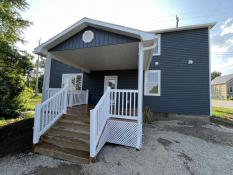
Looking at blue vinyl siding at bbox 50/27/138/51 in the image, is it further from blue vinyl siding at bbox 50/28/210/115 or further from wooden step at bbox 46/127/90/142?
blue vinyl siding at bbox 50/28/210/115

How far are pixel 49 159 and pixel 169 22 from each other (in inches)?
713

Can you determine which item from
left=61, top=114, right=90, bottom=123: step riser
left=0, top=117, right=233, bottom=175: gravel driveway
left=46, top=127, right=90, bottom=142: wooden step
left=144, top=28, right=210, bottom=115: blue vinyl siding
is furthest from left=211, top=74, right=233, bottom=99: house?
left=46, top=127, right=90, bottom=142: wooden step

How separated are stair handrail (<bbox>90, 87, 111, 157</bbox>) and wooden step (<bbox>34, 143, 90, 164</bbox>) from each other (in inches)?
10.9

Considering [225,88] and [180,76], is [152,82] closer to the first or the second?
[180,76]

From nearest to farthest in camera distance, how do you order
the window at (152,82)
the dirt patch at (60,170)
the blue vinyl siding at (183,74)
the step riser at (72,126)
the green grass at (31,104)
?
the dirt patch at (60,170) < the step riser at (72,126) < the blue vinyl siding at (183,74) < the window at (152,82) < the green grass at (31,104)

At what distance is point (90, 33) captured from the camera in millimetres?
4680

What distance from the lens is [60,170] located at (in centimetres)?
296

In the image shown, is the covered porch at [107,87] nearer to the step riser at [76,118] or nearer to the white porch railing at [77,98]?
the white porch railing at [77,98]

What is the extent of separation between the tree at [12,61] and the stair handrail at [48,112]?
3.85 m

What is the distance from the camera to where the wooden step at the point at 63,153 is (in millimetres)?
3319

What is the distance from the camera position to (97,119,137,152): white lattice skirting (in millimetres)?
4164

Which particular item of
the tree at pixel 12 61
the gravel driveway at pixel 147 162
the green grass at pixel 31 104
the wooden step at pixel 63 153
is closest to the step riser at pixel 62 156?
the wooden step at pixel 63 153

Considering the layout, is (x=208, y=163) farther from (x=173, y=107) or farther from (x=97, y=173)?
(x=173, y=107)

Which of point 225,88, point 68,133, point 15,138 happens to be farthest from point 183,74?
point 225,88
